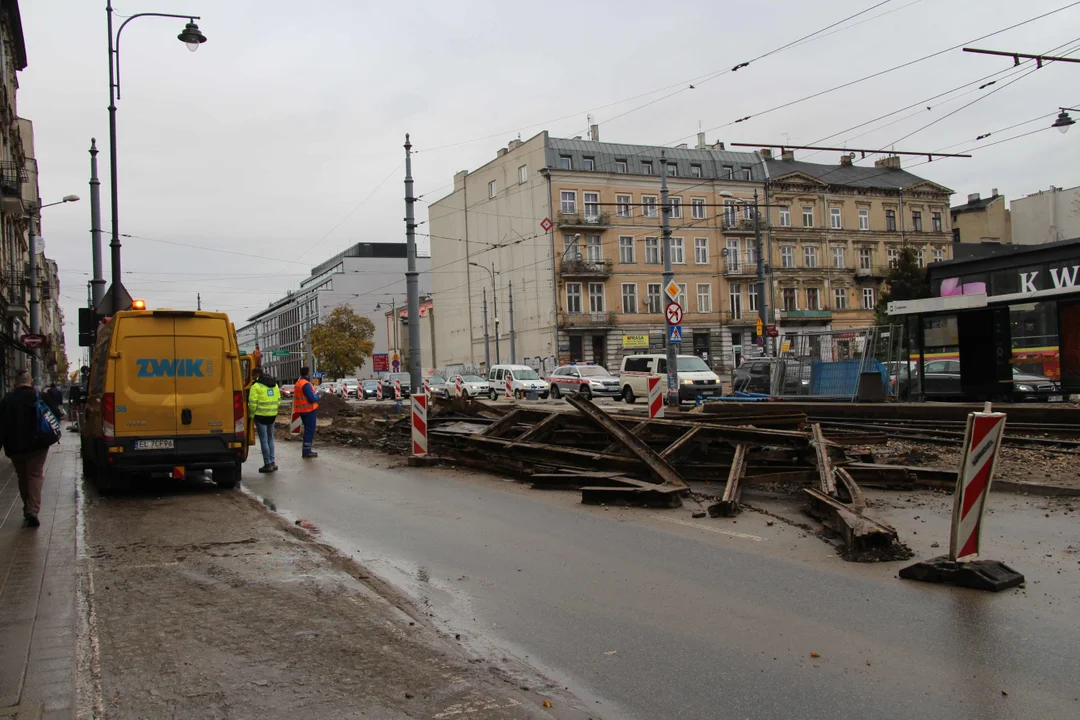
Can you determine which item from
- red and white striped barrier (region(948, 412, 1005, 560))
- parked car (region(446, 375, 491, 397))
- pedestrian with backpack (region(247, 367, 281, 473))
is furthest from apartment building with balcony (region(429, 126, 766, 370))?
red and white striped barrier (region(948, 412, 1005, 560))

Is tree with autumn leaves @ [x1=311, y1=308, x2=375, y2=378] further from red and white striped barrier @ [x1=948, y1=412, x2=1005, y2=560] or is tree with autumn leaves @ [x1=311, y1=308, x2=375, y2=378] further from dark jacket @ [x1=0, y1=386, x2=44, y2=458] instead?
red and white striped barrier @ [x1=948, y1=412, x2=1005, y2=560]

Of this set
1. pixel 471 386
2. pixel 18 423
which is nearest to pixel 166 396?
pixel 18 423

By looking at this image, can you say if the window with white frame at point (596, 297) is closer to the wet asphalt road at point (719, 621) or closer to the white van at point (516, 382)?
the white van at point (516, 382)

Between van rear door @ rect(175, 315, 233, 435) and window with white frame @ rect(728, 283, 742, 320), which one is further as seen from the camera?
window with white frame @ rect(728, 283, 742, 320)

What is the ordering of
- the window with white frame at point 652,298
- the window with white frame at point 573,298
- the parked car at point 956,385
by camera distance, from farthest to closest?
the window with white frame at point 652,298, the window with white frame at point 573,298, the parked car at point 956,385

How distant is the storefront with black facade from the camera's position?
17.5 meters

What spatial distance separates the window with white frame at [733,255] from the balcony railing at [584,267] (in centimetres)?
986

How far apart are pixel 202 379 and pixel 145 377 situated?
0.70 m

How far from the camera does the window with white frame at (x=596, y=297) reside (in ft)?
200

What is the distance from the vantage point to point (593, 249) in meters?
61.2

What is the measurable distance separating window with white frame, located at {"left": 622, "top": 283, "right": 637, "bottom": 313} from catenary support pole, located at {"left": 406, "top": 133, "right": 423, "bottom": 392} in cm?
3848

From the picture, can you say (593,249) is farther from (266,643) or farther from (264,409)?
(266,643)

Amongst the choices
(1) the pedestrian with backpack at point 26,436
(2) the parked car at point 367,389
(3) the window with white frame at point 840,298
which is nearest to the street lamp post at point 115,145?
(1) the pedestrian with backpack at point 26,436

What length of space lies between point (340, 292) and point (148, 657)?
10732 cm
